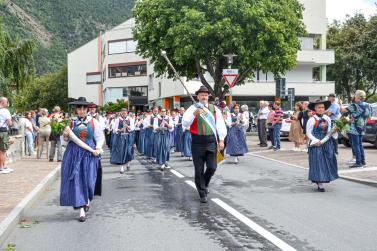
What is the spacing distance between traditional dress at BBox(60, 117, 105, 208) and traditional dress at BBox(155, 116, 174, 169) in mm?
7456

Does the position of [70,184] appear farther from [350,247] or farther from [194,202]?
[350,247]

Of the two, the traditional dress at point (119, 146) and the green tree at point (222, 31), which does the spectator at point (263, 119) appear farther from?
the traditional dress at point (119, 146)

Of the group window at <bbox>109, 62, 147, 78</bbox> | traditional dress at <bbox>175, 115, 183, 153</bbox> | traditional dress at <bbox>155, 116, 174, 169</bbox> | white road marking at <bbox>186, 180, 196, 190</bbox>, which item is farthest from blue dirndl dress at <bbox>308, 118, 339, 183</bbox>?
window at <bbox>109, 62, 147, 78</bbox>

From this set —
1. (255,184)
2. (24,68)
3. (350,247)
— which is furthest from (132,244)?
(24,68)

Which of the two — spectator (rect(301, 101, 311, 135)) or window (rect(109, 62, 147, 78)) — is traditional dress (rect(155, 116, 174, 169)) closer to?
spectator (rect(301, 101, 311, 135))

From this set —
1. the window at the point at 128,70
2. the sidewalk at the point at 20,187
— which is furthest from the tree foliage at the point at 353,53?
the sidewalk at the point at 20,187

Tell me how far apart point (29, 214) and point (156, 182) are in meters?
4.33

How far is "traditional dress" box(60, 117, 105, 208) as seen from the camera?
838 centimetres

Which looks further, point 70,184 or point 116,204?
point 116,204

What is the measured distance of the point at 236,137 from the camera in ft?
57.5

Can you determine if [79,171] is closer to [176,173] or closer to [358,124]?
[176,173]

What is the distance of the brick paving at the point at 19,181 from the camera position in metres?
9.48

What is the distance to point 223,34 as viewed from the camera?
1246 inches

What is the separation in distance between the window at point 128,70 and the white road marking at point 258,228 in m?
62.3
